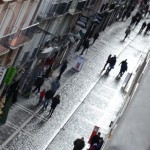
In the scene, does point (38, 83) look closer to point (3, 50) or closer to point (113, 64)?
point (3, 50)

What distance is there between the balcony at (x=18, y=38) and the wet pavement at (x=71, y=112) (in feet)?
13.6

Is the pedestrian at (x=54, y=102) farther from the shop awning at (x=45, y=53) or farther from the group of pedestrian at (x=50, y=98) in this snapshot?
the shop awning at (x=45, y=53)

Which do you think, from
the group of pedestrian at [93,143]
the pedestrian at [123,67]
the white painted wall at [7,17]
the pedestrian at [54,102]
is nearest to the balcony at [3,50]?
the white painted wall at [7,17]

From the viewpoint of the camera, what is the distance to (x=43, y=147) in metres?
23.6

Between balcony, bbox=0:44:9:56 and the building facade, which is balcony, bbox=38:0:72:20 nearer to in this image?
the building facade

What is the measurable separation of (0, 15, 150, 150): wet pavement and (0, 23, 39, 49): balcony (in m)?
4.14

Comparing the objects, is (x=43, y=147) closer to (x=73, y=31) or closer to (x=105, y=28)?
(x=73, y=31)

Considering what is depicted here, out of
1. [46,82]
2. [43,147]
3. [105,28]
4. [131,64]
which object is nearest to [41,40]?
[46,82]

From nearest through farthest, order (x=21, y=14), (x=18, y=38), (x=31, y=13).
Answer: (x=18, y=38), (x=21, y=14), (x=31, y=13)

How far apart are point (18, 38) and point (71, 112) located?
7202 mm

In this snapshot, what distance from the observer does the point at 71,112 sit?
29531 millimetres

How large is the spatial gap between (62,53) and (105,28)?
22.6 meters

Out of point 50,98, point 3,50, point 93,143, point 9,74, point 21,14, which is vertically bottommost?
point 50,98

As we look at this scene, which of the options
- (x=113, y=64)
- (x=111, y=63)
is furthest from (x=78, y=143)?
(x=113, y=64)
